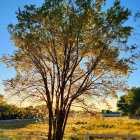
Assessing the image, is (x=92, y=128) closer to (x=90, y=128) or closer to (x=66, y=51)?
(x=90, y=128)

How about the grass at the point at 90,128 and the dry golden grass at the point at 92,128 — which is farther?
the dry golden grass at the point at 92,128

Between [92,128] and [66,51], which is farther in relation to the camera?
[92,128]

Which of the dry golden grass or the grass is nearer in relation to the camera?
the grass

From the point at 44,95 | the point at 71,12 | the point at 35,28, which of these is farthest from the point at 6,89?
the point at 71,12

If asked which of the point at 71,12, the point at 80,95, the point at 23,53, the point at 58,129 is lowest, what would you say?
the point at 58,129

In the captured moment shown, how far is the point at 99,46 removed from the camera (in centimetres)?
2486

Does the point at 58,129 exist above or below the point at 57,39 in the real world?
below

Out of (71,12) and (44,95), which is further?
(44,95)

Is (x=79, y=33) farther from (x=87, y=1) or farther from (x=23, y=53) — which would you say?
(x=23, y=53)

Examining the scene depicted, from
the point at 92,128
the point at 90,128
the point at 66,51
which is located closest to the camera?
the point at 66,51

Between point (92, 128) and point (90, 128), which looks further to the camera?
point (92, 128)

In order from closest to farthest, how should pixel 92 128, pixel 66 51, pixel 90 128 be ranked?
pixel 66 51, pixel 90 128, pixel 92 128

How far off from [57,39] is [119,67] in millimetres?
3992

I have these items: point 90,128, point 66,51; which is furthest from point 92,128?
point 66,51
